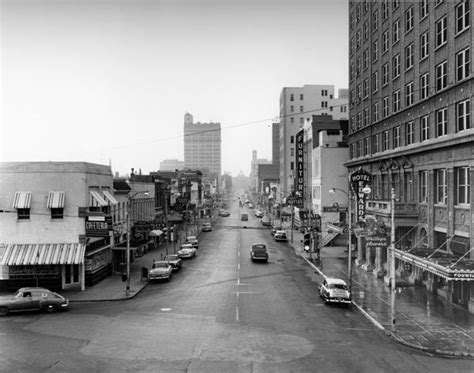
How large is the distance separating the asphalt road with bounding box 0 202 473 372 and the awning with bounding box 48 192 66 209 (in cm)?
960

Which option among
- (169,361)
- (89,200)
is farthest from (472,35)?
(89,200)

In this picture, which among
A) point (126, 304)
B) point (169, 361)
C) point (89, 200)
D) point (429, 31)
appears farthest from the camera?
point (89, 200)

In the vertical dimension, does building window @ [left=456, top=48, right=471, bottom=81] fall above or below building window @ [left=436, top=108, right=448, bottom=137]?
above

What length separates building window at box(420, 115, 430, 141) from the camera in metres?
38.2

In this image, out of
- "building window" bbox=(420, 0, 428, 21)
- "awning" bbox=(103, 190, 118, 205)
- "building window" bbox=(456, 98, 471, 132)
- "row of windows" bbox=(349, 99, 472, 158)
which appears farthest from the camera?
"awning" bbox=(103, 190, 118, 205)

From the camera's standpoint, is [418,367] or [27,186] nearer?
[418,367]

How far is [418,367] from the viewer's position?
1964 cm

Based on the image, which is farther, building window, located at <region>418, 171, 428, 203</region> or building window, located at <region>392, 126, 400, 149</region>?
building window, located at <region>392, 126, 400, 149</region>

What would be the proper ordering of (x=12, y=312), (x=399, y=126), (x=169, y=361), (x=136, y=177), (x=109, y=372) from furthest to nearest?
(x=136, y=177) < (x=399, y=126) < (x=12, y=312) < (x=169, y=361) < (x=109, y=372)

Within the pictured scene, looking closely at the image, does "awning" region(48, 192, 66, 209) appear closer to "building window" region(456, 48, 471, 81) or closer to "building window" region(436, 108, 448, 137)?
"building window" region(436, 108, 448, 137)

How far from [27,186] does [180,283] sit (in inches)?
580

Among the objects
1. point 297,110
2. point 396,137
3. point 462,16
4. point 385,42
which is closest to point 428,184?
point 396,137

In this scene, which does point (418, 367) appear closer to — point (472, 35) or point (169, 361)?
point (169, 361)

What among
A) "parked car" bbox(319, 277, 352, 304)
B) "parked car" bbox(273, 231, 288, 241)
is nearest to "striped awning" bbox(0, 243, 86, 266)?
"parked car" bbox(319, 277, 352, 304)
